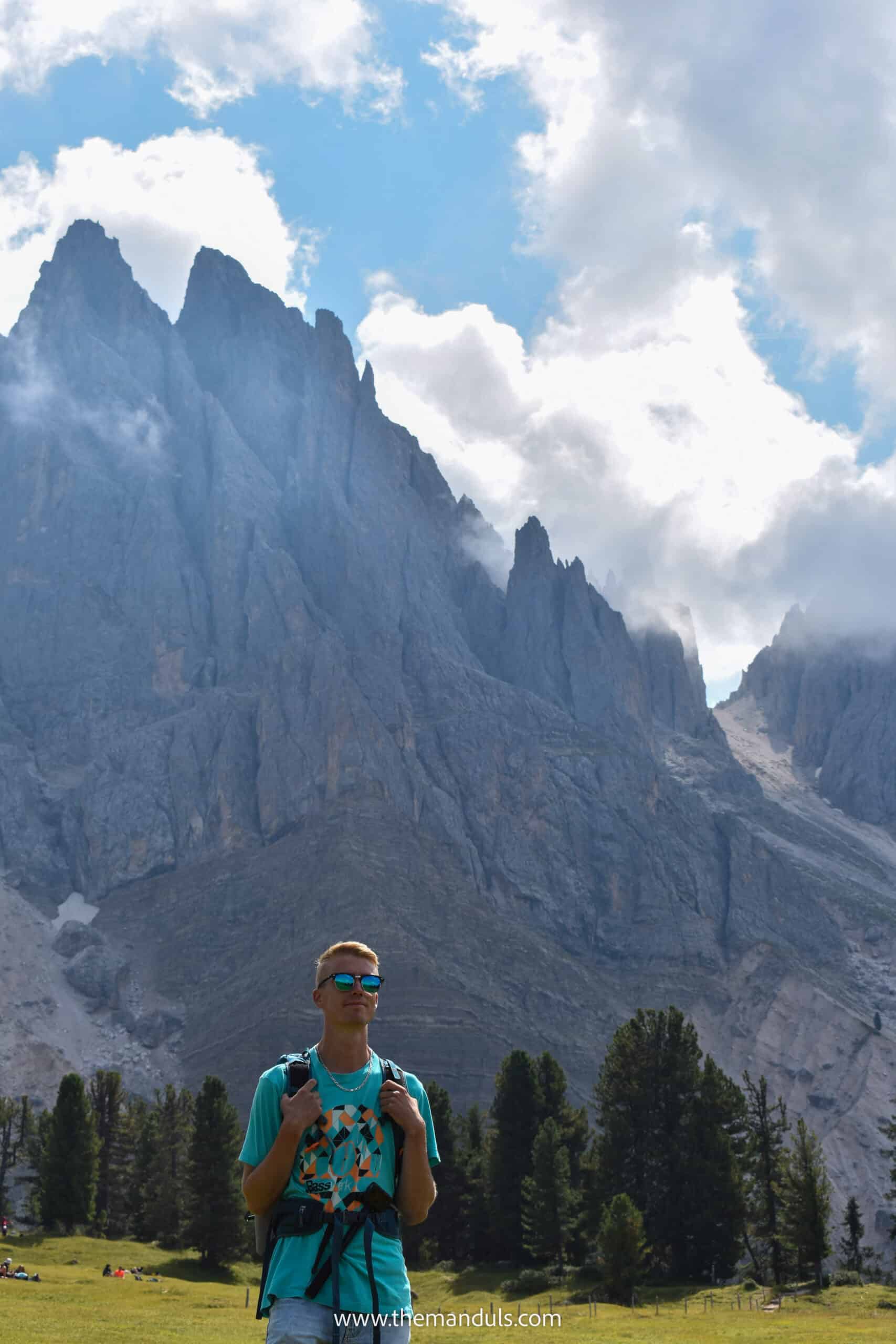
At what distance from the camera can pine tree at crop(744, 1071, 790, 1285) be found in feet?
215

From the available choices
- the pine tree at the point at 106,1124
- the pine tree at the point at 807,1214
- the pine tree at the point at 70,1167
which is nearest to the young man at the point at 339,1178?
the pine tree at the point at 807,1214

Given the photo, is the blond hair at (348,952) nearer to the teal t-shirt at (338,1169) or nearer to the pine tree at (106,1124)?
the teal t-shirt at (338,1169)

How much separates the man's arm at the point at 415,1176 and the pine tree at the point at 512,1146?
6619 cm

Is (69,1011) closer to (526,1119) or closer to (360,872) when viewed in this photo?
(360,872)

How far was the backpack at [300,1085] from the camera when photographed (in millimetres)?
8672

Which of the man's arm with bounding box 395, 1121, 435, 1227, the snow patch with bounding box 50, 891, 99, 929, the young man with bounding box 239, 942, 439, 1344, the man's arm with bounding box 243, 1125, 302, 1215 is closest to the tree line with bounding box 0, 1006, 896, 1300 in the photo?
the man's arm with bounding box 395, 1121, 435, 1227

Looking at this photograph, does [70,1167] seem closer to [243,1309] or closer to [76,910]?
[243,1309]

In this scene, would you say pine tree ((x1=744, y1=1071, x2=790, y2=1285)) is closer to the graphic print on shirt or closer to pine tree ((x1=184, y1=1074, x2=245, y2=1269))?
pine tree ((x1=184, y1=1074, x2=245, y2=1269))

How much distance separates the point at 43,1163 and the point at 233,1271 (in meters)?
16.6

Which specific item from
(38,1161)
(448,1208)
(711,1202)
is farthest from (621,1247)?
(38,1161)

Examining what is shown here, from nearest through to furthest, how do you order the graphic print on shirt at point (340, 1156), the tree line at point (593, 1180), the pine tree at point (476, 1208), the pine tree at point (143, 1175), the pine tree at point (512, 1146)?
the graphic print on shirt at point (340, 1156)
the tree line at point (593, 1180)
the pine tree at point (512, 1146)
the pine tree at point (476, 1208)
the pine tree at point (143, 1175)

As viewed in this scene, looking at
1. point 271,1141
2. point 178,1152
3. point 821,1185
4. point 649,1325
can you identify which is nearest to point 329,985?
point 271,1141

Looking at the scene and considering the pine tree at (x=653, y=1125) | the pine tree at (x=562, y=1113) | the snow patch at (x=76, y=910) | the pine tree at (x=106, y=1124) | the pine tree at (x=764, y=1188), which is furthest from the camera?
the snow patch at (x=76, y=910)

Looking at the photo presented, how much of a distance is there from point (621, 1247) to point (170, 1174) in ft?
129
